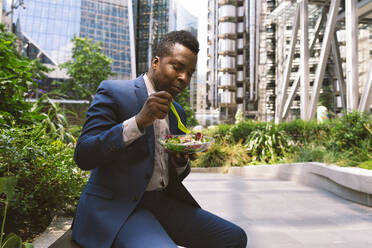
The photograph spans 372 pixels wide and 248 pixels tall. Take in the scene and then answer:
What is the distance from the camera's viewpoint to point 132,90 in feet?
4.86

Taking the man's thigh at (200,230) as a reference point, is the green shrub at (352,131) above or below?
above

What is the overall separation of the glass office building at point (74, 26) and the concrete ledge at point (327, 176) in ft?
135

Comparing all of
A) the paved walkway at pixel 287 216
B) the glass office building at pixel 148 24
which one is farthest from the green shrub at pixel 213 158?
the glass office building at pixel 148 24

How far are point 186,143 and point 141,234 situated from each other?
488mm

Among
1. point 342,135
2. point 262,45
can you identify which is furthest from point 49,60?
point 342,135

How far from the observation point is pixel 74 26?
160 ft

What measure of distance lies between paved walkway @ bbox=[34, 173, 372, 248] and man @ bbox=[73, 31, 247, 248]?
0.99 metres

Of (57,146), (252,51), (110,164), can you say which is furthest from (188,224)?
(252,51)

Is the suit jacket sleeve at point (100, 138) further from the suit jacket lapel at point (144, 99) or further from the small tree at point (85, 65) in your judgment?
the small tree at point (85, 65)

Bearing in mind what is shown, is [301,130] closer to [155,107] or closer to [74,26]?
[155,107]

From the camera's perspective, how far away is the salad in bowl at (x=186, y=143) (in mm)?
1351

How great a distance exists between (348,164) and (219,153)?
4303mm

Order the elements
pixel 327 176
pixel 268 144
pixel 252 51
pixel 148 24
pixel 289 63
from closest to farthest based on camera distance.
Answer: pixel 327 176, pixel 268 144, pixel 289 63, pixel 252 51, pixel 148 24

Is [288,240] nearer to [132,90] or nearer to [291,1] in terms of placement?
[132,90]
